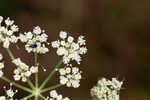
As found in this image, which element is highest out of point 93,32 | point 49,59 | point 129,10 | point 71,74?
point 129,10

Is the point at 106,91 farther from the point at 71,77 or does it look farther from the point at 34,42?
the point at 34,42

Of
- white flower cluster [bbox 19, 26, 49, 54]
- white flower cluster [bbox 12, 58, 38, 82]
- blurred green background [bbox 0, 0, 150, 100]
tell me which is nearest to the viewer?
white flower cluster [bbox 12, 58, 38, 82]

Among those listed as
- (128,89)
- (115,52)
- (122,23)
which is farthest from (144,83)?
(122,23)

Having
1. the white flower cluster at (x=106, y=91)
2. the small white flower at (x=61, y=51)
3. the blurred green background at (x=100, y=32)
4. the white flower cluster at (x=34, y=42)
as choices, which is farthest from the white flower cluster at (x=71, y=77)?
the blurred green background at (x=100, y=32)

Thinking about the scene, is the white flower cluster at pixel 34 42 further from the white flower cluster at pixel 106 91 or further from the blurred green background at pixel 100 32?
the blurred green background at pixel 100 32

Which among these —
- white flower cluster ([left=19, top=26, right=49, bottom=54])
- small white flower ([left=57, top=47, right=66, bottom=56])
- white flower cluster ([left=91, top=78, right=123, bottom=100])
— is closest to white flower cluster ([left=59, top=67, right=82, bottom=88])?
small white flower ([left=57, top=47, right=66, bottom=56])

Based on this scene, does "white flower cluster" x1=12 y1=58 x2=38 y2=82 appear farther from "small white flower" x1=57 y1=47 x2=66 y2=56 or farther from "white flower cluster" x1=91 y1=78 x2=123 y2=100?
"white flower cluster" x1=91 y1=78 x2=123 y2=100

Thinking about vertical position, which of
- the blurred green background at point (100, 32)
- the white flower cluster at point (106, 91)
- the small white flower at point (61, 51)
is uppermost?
the blurred green background at point (100, 32)

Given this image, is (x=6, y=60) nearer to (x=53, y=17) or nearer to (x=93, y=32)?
(x=53, y=17)

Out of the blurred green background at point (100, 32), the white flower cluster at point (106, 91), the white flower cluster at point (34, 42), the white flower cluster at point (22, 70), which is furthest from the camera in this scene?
the blurred green background at point (100, 32)
